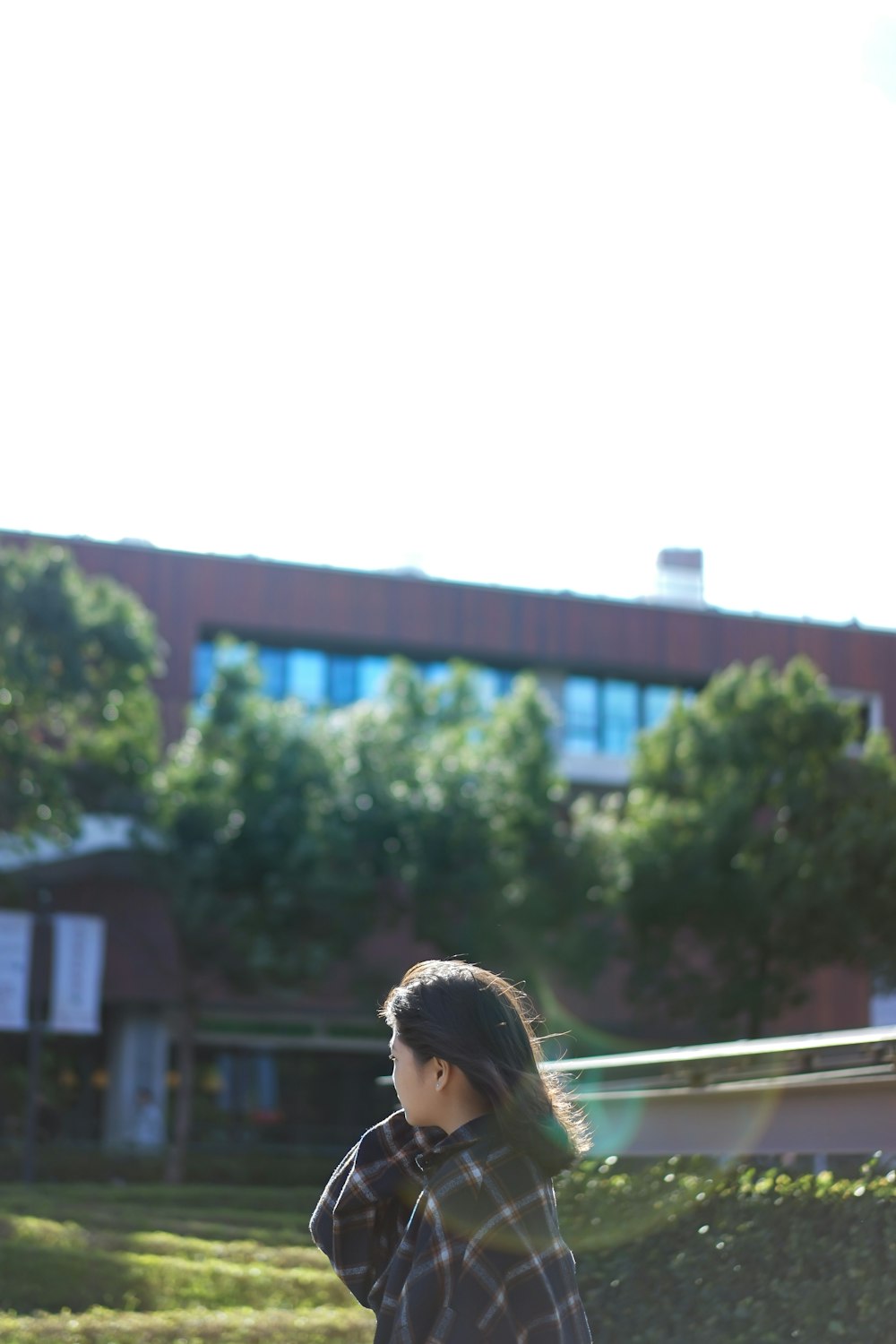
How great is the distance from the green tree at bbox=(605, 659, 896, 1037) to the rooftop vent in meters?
12.0

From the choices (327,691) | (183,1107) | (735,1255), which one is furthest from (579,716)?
(735,1255)

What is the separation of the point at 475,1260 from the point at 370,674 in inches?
1321

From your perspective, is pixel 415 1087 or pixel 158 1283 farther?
pixel 158 1283

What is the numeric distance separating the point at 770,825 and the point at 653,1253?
20278mm

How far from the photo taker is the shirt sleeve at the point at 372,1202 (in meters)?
2.92

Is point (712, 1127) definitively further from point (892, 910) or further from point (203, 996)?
point (203, 996)

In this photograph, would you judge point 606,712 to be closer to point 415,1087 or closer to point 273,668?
point 273,668

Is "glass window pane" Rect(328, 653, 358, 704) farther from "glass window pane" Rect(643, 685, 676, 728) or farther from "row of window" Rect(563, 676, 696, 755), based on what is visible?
"glass window pane" Rect(643, 685, 676, 728)

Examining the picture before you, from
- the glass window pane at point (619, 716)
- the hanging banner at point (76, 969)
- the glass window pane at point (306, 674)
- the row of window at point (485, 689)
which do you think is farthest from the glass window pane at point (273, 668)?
the hanging banner at point (76, 969)

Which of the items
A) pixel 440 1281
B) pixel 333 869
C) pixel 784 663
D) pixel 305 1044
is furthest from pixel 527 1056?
pixel 784 663

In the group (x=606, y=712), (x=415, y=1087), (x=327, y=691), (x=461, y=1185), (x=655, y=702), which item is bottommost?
(x=461, y=1185)

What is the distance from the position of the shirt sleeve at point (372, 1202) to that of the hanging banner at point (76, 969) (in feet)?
73.4

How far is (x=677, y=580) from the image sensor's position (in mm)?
42500

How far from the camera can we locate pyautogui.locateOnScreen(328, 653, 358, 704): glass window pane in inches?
1404
